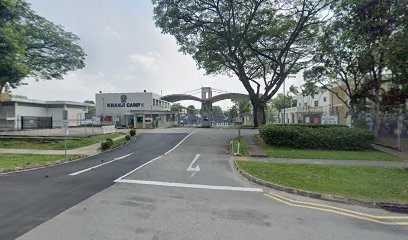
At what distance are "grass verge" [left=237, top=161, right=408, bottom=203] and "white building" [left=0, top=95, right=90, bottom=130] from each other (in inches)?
1066

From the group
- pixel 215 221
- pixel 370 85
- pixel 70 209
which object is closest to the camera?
pixel 215 221

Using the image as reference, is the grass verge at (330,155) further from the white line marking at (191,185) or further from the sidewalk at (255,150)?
the white line marking at (191,185)

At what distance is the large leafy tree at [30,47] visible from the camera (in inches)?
756

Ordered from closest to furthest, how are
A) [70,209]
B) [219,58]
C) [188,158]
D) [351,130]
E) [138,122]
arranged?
[70,209] → [188,158] → [351,130] → [219,58] → [138,122]

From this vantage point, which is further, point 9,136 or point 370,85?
point 9,136

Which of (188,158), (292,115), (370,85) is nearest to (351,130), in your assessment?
(370,85)

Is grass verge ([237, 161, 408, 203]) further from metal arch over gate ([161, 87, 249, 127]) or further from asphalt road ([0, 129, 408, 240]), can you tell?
metal arch over gate ([161, 87, 249, 127])

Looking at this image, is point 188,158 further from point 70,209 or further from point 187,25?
point 187,25

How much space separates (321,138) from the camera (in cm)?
1633

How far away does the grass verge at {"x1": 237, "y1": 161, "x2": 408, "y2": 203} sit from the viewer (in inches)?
285

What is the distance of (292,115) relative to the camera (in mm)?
56625

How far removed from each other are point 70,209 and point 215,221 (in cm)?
363

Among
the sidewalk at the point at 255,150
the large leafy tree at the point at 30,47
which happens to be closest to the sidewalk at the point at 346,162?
the sidewalk at the point at 255,150

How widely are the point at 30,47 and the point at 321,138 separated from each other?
30018 mm
